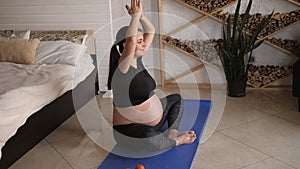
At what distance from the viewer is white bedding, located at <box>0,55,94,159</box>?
2.59 m

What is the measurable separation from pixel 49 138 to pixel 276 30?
8.21 ft

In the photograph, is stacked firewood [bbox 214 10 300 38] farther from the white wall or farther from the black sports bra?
the black sports bra

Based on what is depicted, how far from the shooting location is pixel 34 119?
9.41 feet

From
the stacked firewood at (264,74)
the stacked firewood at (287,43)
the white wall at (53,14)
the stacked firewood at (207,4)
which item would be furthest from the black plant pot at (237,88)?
the white wall at (53,14)

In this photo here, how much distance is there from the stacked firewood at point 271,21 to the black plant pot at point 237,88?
0.56 meters

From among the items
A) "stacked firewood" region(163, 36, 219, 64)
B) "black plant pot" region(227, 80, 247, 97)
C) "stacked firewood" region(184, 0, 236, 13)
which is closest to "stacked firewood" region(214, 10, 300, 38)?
"stacked firewood" region(184, 0, 236, 13)

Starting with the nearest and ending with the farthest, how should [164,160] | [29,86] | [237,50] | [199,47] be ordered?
[164,160] → [29,86] → [237,50] → [199,47]

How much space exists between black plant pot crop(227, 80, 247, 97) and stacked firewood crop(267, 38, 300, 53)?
0.55 metres

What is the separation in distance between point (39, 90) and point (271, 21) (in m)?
2.48

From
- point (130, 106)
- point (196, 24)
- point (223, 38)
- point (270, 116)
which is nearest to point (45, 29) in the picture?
point (196, 24)

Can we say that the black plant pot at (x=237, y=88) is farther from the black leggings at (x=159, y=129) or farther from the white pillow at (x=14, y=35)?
the white pillow at (x=14, y=35)

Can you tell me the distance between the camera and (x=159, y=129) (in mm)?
2770

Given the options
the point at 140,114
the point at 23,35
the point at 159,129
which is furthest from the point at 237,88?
the point at 23,35

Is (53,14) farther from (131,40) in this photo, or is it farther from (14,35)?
(131,40)
